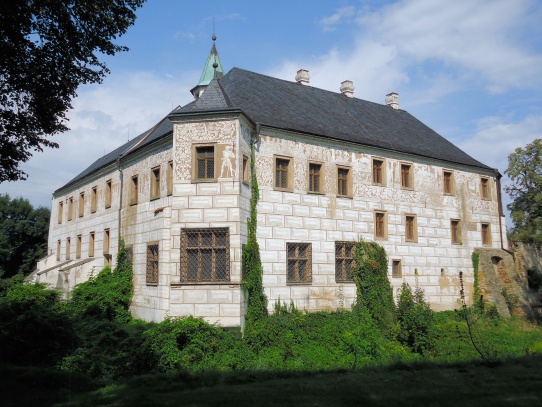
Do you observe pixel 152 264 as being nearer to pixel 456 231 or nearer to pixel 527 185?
pixel 456 231

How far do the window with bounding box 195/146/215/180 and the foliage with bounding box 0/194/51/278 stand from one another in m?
36.5

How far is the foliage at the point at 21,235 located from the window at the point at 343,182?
1469 inches

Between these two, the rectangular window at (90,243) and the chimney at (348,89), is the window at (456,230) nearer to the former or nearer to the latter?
the chimney at (348,89)

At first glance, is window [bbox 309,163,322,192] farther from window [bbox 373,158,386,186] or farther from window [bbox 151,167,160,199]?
window [bbox 151,167,160,199]

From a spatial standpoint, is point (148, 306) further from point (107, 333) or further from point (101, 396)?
point (101, 396)

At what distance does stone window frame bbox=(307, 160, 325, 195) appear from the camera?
66.5 ft

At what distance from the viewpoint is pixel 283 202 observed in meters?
19.2

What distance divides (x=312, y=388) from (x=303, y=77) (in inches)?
810

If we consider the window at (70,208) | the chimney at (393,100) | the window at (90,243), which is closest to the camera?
the window at (90,243)

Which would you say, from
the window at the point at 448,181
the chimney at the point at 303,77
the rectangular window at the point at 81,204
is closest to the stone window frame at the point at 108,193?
the rectangular window at the point at 81,204

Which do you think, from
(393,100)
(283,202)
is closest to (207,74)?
(393,100)

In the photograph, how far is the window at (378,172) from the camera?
22.8 metres

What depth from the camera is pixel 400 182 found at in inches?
926

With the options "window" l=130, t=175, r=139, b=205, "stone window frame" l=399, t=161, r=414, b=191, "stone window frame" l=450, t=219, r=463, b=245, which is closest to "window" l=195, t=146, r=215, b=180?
"window" l=130, t=175, r=139, b=205
